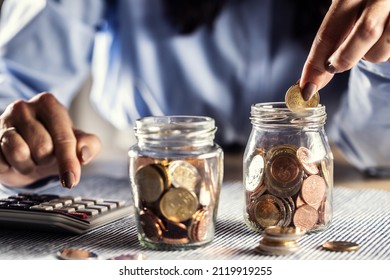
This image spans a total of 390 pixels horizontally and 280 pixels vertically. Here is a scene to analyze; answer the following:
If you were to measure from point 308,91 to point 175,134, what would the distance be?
174 millimetres

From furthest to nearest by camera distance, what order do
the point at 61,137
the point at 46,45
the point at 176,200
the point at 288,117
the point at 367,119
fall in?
the point at 46,45 < the point at 367,119 < the point at 61,137 < the point at 288,117 < the point at 176,200

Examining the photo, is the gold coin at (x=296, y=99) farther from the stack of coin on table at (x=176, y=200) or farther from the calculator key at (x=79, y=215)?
the calculator key at (x=79, y=215)

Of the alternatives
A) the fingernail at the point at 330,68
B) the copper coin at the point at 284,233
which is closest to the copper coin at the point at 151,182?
the copper coin at the point at 284,233

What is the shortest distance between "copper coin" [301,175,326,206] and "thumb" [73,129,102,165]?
0.30 metres

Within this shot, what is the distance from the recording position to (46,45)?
1318mm

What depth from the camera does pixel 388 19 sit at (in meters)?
0.70

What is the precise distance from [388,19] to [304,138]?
155 mm

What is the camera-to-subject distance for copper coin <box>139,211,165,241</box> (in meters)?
0.60

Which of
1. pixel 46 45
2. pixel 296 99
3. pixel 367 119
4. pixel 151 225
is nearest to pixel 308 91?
pixel 296 99

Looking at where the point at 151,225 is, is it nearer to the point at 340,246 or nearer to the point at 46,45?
the point at 340,246

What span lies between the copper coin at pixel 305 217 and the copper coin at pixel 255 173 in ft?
0.16

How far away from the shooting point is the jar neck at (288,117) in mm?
681

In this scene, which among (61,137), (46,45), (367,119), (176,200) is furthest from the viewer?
(46,45)
